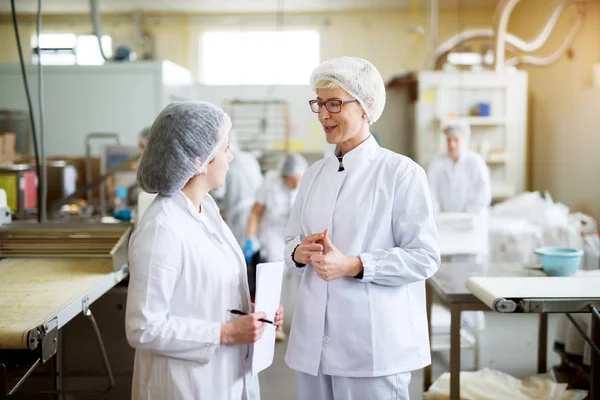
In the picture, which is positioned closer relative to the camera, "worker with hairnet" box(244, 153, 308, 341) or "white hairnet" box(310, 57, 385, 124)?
"white hairnet" box(310, 57, 385, 124)

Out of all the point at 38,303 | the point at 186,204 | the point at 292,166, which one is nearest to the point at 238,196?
the point at 292,166

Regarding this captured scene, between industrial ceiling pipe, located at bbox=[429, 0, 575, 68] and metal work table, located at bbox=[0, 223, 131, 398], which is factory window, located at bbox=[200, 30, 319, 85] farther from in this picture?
metal work table, located at bbox=[0, 223, 131, 398]

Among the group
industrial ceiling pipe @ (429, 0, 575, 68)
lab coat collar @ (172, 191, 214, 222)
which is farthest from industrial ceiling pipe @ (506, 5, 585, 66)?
lab coat collar @ (172, 191, 214, 222)

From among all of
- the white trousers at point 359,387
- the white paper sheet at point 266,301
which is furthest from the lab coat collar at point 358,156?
the white trousers at point 359,387

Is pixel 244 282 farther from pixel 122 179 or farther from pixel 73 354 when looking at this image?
pixel 122 179

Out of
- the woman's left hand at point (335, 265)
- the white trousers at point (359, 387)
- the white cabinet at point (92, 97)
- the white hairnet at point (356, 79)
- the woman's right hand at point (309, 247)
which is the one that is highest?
the white cabinet at point (92, 97)

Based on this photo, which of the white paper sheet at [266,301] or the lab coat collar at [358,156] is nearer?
the white paper sheet at [266,301]

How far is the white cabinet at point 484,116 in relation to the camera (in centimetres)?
601

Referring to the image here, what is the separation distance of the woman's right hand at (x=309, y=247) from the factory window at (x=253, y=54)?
7221mm

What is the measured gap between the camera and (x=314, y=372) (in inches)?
65.3

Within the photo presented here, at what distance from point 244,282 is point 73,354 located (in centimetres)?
184

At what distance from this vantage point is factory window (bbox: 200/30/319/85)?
873 cm

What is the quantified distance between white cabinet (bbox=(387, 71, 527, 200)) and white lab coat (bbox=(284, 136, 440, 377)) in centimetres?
444

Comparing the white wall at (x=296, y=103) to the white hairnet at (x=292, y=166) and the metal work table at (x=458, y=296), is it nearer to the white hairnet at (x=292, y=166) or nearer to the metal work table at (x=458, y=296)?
the white hairnet at (x=292, y=166)
